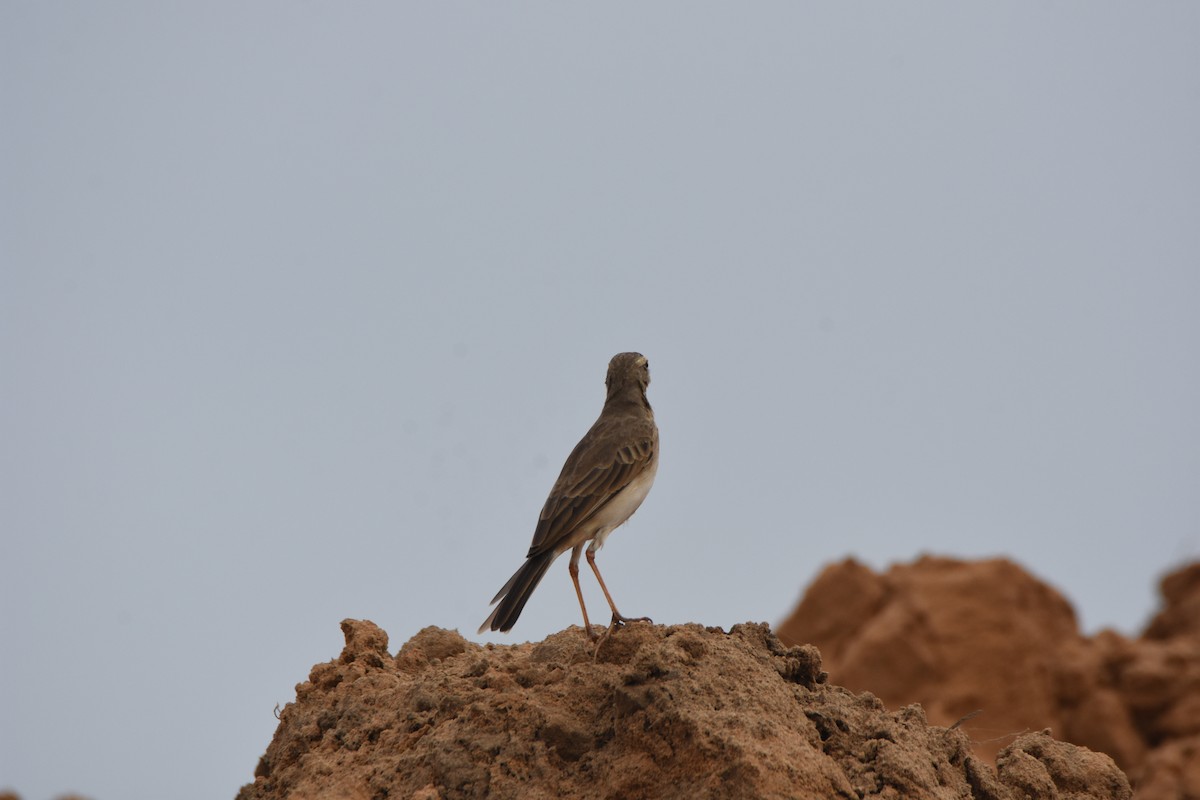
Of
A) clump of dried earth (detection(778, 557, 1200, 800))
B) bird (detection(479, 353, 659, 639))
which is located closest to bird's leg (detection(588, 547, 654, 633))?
bird (detection(479, 353, 659, 639))

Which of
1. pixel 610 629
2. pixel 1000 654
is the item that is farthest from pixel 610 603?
pixel 1000 654

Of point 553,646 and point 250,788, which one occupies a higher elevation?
point 553,646

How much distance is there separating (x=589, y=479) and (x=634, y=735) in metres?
2.72

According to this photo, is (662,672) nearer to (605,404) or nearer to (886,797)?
(886,797)

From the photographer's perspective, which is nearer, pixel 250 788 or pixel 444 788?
pixel 444 788

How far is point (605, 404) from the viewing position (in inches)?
432

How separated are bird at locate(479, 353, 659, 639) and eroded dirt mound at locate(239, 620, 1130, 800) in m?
0.38

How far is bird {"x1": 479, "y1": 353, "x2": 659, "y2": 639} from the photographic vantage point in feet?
29.9

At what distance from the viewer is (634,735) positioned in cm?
730

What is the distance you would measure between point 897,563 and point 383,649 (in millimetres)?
20593

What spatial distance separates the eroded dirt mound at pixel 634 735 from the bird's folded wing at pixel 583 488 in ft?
2.76

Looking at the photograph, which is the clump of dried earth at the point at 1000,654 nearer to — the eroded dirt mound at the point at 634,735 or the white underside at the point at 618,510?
the white underside at the point at 618,510

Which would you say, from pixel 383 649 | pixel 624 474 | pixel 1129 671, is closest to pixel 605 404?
pixel 624 474

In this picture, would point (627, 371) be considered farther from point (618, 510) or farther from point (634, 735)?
point (634, 735)
